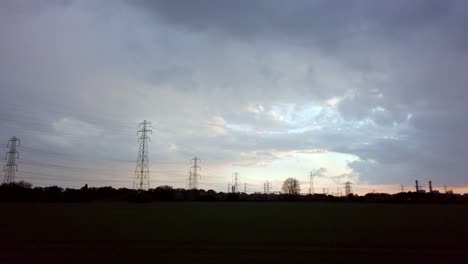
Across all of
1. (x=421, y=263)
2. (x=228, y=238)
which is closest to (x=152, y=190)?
(x=228, y=238)

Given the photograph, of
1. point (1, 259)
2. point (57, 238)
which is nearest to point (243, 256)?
point (1, 259)

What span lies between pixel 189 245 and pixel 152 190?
343 feet

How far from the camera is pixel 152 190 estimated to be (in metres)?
126

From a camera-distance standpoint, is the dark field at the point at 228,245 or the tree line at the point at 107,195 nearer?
the dark field at the point at 228,245

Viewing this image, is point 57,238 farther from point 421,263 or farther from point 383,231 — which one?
point 383,231

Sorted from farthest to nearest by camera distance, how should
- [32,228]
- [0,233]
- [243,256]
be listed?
[32,228] → [0,233] → [243,256]

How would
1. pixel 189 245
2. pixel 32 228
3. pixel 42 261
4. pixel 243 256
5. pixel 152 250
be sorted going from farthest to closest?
pixel 32 228 → pixel 189 245 → pixel 152 250 → pixel 243 256 → pixel 42 261

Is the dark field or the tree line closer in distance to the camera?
the dark field

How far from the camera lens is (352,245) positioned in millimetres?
25219

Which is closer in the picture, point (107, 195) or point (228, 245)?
point (228, 245)

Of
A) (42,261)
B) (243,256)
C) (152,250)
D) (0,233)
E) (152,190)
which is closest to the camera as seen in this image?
(42,261)

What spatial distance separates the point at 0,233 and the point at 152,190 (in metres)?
97.1

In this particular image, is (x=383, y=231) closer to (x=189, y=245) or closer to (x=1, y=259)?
(x=189, y=245)

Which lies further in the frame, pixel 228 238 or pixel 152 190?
pixel 152 190
